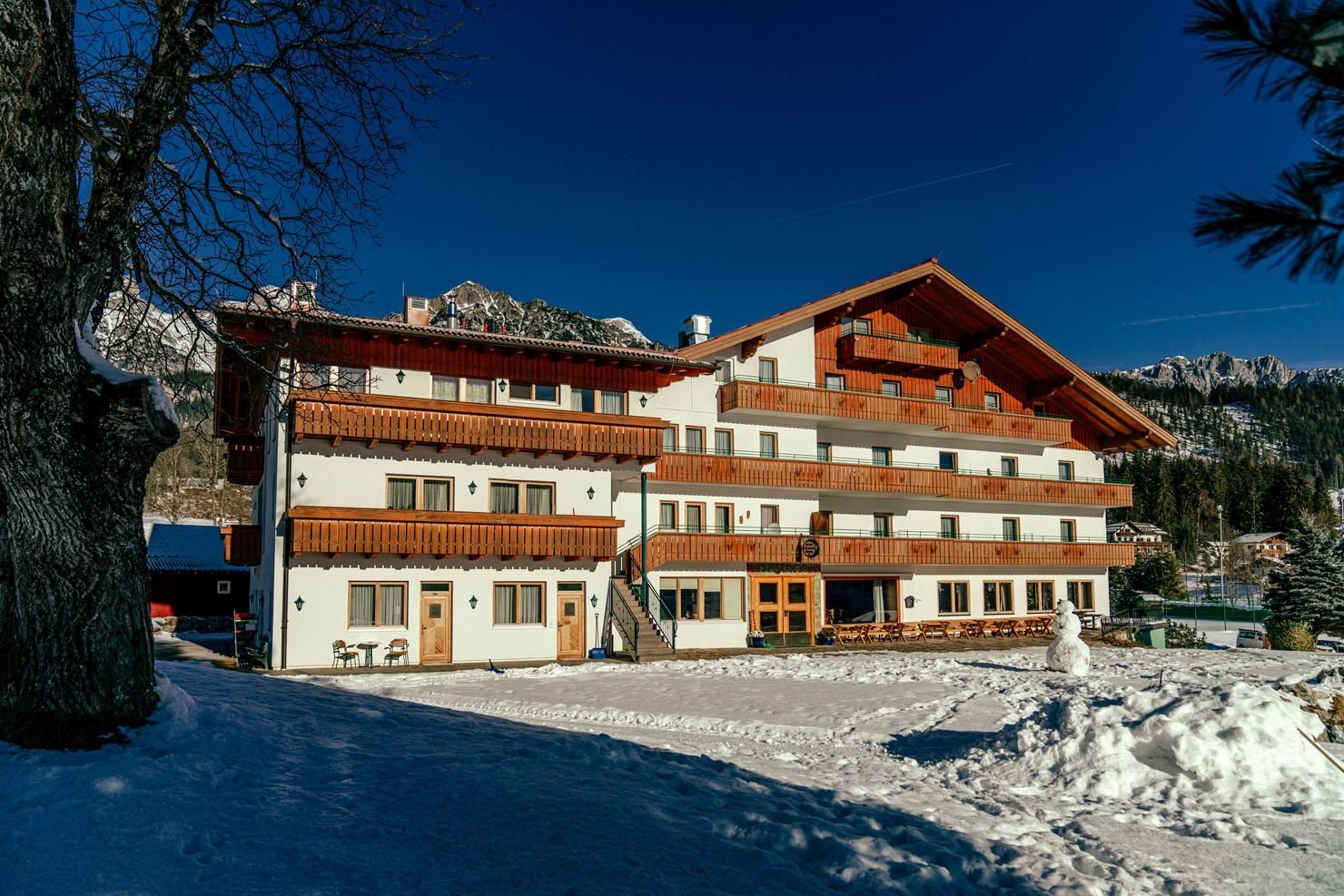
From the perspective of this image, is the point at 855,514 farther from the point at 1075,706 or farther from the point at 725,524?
the point at 1075,706

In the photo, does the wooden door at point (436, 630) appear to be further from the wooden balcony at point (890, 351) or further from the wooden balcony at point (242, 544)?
the wooden balcony at point (890, 351)

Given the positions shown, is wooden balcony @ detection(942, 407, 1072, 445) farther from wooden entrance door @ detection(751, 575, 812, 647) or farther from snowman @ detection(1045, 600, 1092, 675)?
snowman @ detection(1045, 600, 1092, 675)

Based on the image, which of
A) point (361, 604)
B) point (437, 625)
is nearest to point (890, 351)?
point (437, 625)

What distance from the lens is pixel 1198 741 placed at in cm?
1096

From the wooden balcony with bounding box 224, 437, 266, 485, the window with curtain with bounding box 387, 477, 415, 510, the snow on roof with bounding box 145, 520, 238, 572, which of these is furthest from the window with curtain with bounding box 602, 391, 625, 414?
the snow on roof with bounding box 145, 520, 238, 572

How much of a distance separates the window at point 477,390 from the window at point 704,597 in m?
9.11

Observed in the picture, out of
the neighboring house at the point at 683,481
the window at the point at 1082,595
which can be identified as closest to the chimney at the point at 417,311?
the neighboring house at the point at 683,481

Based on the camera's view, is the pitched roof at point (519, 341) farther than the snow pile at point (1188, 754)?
Yes

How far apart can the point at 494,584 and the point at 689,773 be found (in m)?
19.5

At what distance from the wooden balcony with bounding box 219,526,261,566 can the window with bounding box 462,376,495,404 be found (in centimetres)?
780

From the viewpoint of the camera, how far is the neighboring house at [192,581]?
A: 44.5m

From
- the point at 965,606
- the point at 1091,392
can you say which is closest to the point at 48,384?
the point at 965,606

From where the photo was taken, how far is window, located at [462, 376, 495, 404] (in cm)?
2880

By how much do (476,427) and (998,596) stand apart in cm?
2485
